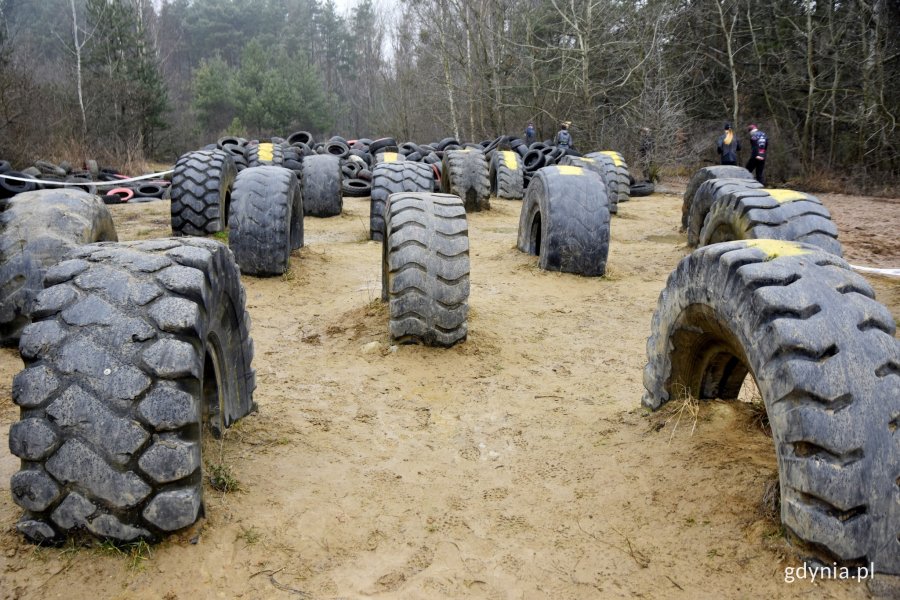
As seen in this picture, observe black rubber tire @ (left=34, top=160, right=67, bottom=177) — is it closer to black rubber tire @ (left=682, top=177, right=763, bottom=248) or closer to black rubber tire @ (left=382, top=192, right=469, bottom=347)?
black rubber tire @ (left=382, top=192, right=469, bottom=347)

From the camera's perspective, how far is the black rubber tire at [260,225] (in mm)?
6980

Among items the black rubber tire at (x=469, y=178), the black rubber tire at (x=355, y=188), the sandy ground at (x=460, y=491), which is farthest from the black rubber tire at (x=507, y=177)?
the sandy ground at (x=460, y=491)

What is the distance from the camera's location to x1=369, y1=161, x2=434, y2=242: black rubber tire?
9.49 metres

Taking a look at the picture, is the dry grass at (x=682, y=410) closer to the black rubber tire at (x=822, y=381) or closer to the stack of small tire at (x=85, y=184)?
the black rubber tire at (x=822, y=381)

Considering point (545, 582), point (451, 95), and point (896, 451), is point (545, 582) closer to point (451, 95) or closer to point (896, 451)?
point (896, 451)

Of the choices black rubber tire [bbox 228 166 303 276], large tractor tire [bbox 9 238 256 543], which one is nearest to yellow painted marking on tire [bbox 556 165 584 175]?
black rubber tire [bbox 228 166 303 276]

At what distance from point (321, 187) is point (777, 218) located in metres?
8.04

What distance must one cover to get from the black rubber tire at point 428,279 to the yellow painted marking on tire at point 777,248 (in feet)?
7.75

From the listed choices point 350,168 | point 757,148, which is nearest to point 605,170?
point 757,148

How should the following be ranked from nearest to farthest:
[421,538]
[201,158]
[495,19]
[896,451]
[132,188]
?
[896,451] → [421,538] → [201,158] → [132,188] → [495,19]

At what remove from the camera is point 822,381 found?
2.11 m

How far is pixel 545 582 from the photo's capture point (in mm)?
2309

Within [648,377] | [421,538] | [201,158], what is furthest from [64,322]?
[201,158]

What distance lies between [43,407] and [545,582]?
179 centimetres
